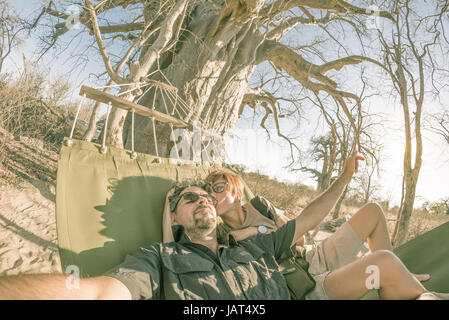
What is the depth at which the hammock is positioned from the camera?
1357 mm

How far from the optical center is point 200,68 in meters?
4.23

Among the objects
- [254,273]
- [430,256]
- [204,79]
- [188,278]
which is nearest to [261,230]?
[254,273]

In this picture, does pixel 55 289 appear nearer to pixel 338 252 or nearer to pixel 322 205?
pixel 322 205

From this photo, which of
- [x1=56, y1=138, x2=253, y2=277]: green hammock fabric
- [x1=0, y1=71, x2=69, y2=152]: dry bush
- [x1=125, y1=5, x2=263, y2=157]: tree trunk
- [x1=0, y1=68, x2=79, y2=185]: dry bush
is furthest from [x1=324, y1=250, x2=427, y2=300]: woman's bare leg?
[x1=0, y1=71, x2=69, y2=152]: dry bush

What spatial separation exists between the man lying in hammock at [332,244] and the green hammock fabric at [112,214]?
161 millimetres

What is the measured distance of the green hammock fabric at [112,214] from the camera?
1357 mm

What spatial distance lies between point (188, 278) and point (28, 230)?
3.43m

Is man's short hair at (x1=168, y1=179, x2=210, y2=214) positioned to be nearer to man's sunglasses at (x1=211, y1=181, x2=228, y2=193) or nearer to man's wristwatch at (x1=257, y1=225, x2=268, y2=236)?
man's sunglasses at (x1=211, y1=181, x2=228, y2=193)

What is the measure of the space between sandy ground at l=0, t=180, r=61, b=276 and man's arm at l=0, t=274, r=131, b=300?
229cm

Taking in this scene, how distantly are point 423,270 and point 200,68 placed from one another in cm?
382

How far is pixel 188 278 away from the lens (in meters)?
1.17

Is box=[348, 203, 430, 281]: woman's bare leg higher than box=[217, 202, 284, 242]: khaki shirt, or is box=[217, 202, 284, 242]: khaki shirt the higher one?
box=[348, 203, 430, 281]: woman's bare leg

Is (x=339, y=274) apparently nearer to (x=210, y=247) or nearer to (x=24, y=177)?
(x=210, y=247)

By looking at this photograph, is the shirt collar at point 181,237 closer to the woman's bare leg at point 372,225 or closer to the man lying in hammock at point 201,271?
the man lying in hammock at point 201,271
